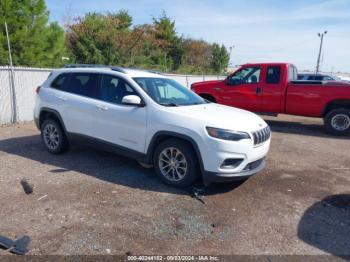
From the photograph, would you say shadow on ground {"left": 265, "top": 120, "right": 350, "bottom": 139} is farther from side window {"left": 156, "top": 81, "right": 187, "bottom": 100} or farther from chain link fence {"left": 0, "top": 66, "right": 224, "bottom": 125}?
chain link fence {"left": 0, "top": 66, "right": 224, "bottom": 125}

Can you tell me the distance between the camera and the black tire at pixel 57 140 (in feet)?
20.3

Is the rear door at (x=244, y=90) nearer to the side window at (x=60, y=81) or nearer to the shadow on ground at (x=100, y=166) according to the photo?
the shadow on ground at (x=100, y=166)

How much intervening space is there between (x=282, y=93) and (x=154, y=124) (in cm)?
618

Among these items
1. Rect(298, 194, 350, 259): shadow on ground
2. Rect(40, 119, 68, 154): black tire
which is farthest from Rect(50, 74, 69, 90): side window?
Rect(298, 194, 350, 259): shadow on ground

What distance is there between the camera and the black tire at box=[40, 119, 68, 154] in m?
6.18

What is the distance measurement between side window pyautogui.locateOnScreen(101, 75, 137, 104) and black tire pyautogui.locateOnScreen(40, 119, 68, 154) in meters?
1.33

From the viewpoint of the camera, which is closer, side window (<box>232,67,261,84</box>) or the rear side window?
the rear side window

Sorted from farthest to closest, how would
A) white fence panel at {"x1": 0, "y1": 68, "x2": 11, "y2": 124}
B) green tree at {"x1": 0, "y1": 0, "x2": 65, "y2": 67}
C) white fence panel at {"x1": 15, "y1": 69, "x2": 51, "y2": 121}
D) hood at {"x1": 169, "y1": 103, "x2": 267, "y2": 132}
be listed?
green tree at {"x1": 0, "y1": 0, "x2": 65, "y2": 67}, white fence panel at {"x1": 15, "y1": 69, "x2": 51, "y2": 121}, white fence panel at {"x1": 0, "y1": 68, "x2": 11, "y2": 124}, hood at {"x1": 169, "y1": 103, "x2": 267, "y2": 132}

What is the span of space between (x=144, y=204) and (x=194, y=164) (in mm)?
897

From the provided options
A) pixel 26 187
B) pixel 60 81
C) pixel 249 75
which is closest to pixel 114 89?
pixel 60 81

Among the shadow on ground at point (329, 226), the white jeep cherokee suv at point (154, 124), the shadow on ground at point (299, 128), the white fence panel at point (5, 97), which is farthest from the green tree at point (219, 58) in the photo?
the shadow on ground at point (329, 226)

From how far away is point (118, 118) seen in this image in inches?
203

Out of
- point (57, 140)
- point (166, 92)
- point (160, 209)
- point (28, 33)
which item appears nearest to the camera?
point (160, 209)

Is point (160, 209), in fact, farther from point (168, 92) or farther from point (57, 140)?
point (57, 140)
